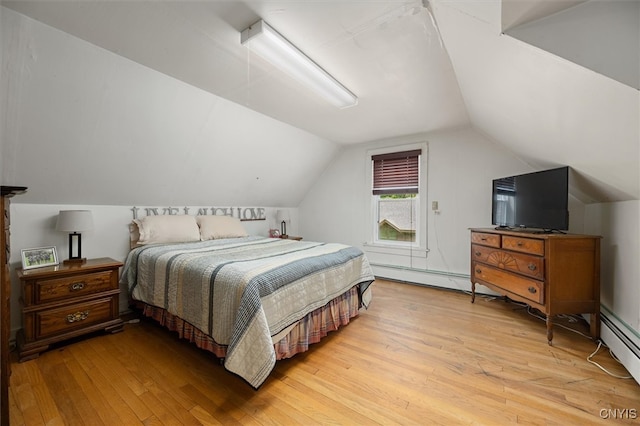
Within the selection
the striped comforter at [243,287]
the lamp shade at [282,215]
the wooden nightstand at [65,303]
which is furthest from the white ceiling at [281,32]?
the lamp shade at [282,215]

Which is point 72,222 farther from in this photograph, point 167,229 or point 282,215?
point 282,215

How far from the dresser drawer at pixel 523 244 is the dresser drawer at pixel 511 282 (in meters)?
0.25

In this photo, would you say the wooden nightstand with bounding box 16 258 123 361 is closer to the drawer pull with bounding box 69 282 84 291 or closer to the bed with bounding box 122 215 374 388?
the drawer pull with bounding box 69 282 84 291

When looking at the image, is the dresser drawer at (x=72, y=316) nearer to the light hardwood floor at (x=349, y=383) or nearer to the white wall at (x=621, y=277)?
the light hardwood floor at (x=349, y=383)

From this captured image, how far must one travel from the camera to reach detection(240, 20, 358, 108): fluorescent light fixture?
5.22ft

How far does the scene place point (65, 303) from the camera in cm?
201

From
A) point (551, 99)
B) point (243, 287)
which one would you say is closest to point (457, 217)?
point (551, 99)

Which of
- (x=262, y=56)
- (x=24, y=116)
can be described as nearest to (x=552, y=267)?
(x=262, y=56)

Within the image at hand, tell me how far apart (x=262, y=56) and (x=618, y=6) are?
182cm

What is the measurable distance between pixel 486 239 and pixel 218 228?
10.6 feet

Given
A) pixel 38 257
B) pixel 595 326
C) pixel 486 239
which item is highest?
pixel 486 239

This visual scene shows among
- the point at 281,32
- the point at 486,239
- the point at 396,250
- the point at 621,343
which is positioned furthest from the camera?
the point at 396,250

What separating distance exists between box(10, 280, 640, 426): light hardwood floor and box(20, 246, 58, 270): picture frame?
721 mm

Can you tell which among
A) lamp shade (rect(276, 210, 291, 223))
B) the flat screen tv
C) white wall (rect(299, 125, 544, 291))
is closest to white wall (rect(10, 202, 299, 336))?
lamp shade (rect(276, 210, 291, 223))
